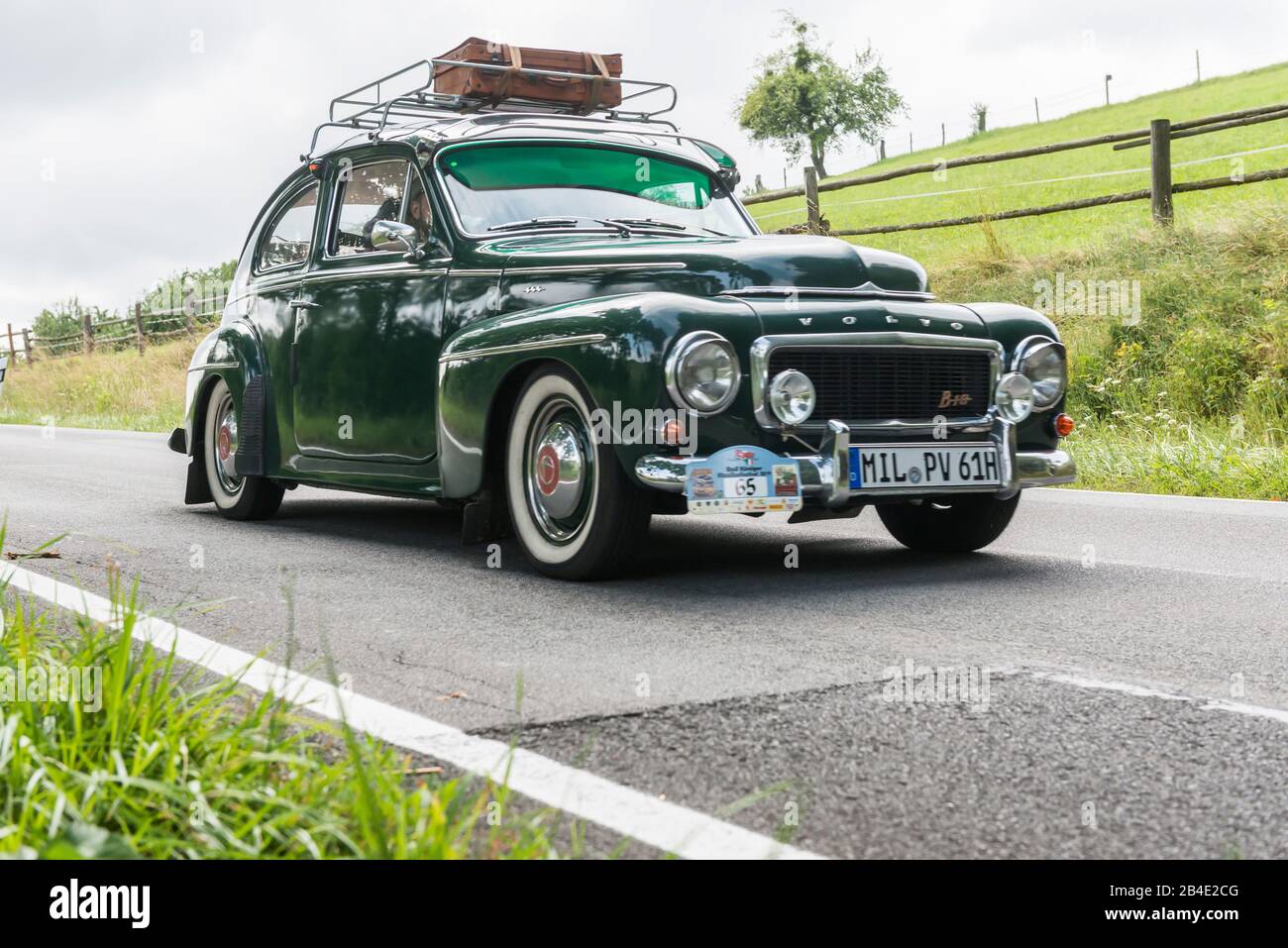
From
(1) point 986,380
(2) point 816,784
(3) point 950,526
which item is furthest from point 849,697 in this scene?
(3) point 950,526

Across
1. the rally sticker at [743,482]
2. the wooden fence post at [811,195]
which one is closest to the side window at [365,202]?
the rally sticker at [743,482]

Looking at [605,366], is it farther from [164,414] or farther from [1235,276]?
[164,414]

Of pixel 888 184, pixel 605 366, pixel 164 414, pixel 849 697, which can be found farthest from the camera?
pixel 888 184

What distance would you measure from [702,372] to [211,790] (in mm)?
3032

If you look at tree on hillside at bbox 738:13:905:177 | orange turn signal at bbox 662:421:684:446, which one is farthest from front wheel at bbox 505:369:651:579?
tree on hillside at bbox 738:13:905:177

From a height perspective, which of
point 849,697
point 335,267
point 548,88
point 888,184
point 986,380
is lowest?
point 849,697

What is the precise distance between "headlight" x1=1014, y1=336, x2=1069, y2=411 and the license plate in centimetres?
42

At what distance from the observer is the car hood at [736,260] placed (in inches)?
231

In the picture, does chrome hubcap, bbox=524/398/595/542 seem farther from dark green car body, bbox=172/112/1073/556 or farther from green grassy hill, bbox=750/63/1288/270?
green grassy hill, bbox=750/63/1288/270

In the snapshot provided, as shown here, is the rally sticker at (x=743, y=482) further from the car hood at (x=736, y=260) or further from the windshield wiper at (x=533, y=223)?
the windshield wiper at (x=533, y=223)

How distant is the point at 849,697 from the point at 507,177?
372cm

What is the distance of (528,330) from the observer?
226 inches

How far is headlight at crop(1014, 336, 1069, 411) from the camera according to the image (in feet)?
20.0

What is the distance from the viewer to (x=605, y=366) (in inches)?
210
